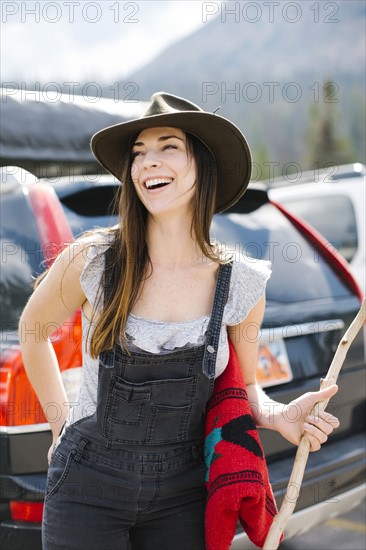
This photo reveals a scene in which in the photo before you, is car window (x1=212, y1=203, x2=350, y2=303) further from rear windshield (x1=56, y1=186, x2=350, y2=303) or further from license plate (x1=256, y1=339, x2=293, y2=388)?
license plate (x1=256, y1=339, x2=293, y2=388)

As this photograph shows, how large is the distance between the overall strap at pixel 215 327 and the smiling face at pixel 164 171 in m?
0.27

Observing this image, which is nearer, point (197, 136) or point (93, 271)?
point (93, 271)

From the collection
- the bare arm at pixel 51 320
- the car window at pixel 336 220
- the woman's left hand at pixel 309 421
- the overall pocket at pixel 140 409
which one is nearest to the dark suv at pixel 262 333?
the bare arm at pixel 51 320

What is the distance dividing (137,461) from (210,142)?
39.5 inches

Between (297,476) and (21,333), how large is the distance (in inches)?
37.5

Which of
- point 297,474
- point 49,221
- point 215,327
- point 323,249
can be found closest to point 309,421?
point 297,474

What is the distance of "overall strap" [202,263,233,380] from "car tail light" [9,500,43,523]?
920mm

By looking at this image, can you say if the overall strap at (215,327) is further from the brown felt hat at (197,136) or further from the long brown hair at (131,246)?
the brown felt hat at (197,136)

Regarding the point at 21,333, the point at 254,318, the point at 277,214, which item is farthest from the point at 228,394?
the point at 277,214

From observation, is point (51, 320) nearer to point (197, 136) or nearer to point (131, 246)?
point (131, 246)

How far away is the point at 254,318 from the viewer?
220 centimetres

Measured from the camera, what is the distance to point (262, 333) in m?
3.12

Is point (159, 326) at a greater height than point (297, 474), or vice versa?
point (159, 326)

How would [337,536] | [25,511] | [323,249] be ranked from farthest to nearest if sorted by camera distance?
1. [337,536]
2. [323,249]
3. [25,511]
